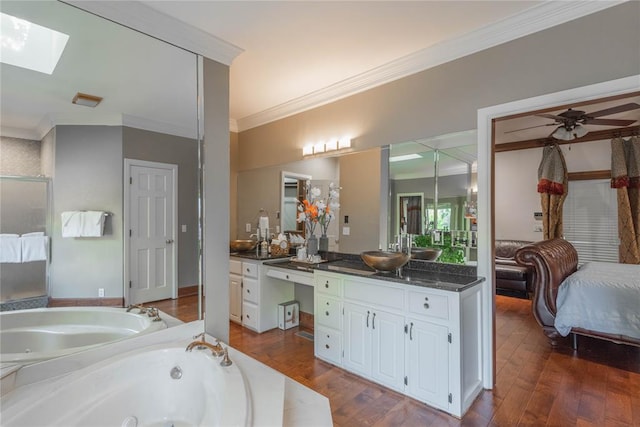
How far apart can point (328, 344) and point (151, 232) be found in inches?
68.1

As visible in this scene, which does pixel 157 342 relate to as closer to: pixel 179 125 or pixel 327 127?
pixel 179 125

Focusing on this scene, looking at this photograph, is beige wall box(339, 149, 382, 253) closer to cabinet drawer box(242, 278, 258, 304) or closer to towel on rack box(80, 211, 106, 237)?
cabinet drawer box(242, 278, 258, 304)

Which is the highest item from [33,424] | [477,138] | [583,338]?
[477,138]

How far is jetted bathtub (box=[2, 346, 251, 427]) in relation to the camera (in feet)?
4.35

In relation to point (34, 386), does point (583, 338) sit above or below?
below

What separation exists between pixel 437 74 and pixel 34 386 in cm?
327

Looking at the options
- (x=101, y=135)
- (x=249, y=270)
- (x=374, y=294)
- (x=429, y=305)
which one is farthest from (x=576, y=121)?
(x=101, y=135)

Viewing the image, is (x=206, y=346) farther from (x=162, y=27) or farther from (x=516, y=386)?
(x=516, y=386)

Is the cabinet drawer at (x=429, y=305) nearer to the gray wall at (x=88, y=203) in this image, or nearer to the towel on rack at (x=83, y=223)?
the gray wall at (x=88, y=203)

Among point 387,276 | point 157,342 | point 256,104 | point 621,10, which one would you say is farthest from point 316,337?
point 621,10

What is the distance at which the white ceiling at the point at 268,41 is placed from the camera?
1.77m

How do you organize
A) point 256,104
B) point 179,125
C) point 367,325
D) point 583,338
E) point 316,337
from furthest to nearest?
point 256,104
point 583,338
point 316,337
point 367,325
point 179,125

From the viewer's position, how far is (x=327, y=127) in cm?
341

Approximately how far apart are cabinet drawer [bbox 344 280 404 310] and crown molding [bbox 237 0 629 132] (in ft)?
6.15
